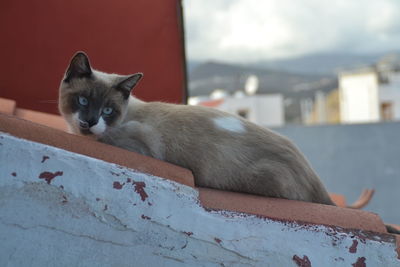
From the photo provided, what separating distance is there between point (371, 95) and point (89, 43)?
1278 cm

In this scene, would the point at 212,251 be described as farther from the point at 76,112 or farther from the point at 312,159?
the point at 312,159

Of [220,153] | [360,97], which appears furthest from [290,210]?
[360,97]

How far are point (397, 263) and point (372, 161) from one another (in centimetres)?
546

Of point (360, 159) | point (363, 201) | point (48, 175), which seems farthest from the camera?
point (360, 159)

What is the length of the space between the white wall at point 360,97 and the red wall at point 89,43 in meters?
11.6

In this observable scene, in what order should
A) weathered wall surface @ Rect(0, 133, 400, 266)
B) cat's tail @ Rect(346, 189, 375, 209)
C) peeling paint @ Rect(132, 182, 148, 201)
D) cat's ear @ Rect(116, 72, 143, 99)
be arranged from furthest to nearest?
cat's tail @ Rect(346, 189, 375, 209), cat's ear @ Rect(116, 72, 143, 99), peeling paint @ Rect(132, 182, 148, 201), weathered wall surface @ Rect(0, 133, 400, 266)

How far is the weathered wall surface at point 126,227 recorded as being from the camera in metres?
1.01

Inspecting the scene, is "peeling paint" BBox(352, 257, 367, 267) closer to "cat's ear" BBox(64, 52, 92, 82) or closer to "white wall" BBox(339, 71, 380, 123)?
"cat's ear" BBox(64, 52, 92, 82)

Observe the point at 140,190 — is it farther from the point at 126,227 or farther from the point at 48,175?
the point at 48,175

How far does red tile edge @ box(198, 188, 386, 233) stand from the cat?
74 mm

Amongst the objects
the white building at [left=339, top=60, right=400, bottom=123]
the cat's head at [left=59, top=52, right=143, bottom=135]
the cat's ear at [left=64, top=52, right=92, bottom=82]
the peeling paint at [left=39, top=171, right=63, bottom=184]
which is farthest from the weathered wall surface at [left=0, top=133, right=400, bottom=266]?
the white building at [left=339, top=60, right=400, bottom=123]

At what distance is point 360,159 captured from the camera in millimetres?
6426

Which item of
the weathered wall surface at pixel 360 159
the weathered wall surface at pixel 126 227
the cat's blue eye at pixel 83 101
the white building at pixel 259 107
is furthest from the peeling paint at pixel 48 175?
the white building at pixel 259 107

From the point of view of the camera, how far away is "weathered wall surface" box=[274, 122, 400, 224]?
20.6 feet
